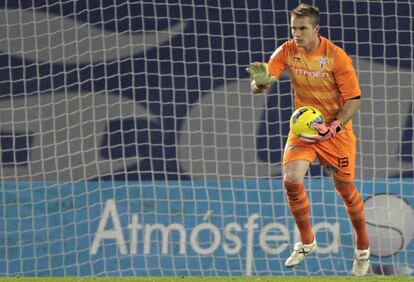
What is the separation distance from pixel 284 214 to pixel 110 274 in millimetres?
1621

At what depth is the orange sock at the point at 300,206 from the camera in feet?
27.9

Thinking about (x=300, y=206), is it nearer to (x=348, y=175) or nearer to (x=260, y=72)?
(x=348, y=175)

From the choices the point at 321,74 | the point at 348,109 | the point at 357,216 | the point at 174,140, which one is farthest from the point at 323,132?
the point at 174,140

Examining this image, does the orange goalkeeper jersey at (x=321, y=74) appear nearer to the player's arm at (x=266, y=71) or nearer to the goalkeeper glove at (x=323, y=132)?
the player's arm at (x=266, y=71)

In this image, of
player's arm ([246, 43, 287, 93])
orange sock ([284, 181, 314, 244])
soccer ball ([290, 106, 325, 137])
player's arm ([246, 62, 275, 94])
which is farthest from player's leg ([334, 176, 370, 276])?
player's arm ([246, 62, 275, 94])

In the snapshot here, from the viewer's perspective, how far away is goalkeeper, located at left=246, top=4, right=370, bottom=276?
27.1 feet

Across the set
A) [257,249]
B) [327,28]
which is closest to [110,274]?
[257,249]

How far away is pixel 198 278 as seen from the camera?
9.83 m

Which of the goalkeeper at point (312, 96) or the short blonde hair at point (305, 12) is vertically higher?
the short blonde hair at point (305, 12)

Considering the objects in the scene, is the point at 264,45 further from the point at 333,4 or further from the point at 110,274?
the point at 110,274

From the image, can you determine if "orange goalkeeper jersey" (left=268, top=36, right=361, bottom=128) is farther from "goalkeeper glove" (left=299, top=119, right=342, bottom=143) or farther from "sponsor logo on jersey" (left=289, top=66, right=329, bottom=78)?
"goalkeeper glove" (left=299, top=119, right=342, bottom=143)

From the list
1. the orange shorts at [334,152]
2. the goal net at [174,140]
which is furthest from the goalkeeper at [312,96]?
the goal net at [174,140]

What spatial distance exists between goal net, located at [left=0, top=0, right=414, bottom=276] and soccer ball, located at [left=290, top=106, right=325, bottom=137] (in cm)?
307

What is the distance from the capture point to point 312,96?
854 centimetres
